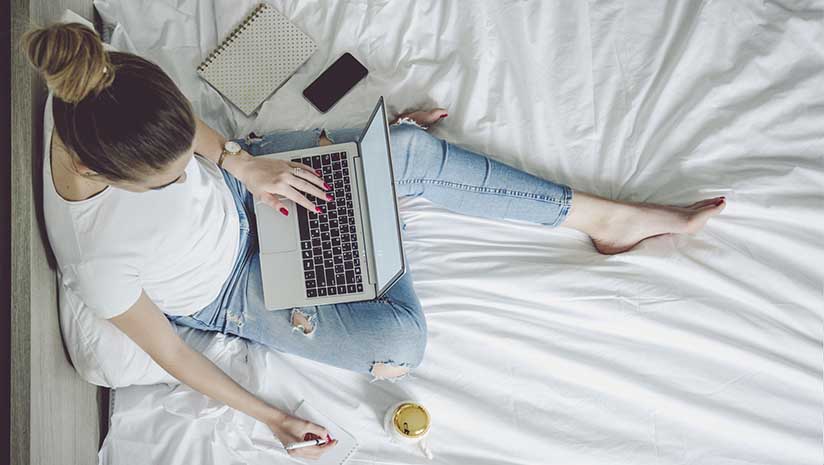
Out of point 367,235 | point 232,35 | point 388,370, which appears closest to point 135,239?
point 367,235

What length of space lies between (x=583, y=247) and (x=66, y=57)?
978 millimetres

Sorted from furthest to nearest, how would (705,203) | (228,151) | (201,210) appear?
(705,203), (228,151), (201,210)

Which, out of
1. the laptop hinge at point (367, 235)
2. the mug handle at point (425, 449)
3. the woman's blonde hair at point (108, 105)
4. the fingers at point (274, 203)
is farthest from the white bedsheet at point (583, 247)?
the woman's blonde hair at point (108, 105)

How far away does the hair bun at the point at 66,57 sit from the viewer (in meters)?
0.67

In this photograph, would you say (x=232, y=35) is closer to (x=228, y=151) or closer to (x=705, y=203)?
(x=228, y=151)

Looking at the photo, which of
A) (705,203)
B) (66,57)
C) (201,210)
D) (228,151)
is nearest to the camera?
(66,57)

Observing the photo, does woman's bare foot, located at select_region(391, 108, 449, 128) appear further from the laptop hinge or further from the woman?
the laptop hinge

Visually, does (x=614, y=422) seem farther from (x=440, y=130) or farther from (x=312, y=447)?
(x=440, y=130)

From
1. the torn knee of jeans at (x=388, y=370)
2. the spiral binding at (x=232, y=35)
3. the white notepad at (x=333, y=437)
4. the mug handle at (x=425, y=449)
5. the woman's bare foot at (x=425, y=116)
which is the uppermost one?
the spiral binding at (x=232, y=35)

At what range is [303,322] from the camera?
3.76ft

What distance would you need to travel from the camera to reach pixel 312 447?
1127 millimetres

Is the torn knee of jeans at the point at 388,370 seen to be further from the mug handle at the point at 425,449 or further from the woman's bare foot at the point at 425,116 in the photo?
the woman's bare foot at the point at 425,116

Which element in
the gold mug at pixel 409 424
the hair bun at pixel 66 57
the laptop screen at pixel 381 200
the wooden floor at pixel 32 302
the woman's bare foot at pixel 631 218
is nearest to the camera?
the hair bun at pixel 66 57

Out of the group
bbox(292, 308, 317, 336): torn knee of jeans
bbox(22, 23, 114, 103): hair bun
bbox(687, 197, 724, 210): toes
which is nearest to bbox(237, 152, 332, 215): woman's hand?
bbox(292, 308, 317, 336): torn knee of jeans
